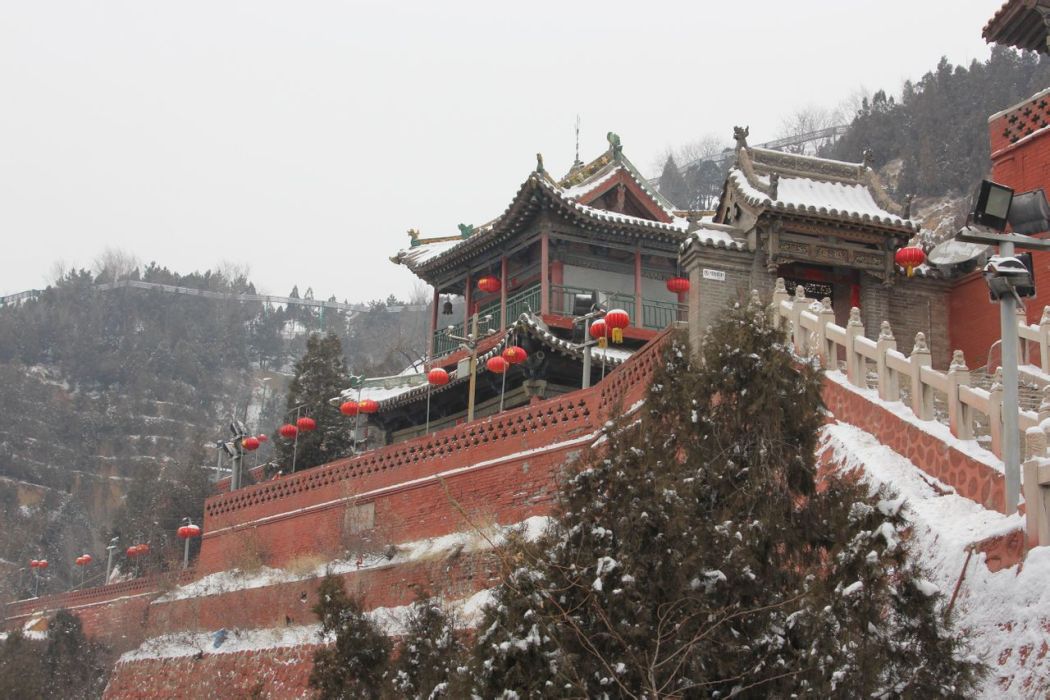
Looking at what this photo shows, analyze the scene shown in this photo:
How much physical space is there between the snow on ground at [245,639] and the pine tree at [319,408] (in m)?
6.46

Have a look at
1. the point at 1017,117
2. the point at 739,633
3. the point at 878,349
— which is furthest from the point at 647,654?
the point at 1017,117

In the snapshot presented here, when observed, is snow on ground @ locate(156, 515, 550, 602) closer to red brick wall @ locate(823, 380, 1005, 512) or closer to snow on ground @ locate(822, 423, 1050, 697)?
red brick wall @ locate(823, 380, 1005, 512)

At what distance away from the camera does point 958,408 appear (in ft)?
34.1

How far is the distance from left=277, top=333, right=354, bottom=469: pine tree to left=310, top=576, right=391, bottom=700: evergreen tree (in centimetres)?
1706

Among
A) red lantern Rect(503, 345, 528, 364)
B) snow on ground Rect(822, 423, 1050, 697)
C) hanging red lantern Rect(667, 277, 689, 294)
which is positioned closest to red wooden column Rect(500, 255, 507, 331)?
hanging red lantern Rect(667, 277, 689, 294)

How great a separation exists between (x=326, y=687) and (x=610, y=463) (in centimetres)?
470

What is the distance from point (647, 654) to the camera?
23.2 ft

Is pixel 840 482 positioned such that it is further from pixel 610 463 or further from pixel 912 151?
pixel 912 151

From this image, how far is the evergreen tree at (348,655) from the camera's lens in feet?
36.7

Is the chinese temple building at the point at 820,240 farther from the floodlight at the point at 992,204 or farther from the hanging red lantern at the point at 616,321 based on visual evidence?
the floodlight at the point at 992,204

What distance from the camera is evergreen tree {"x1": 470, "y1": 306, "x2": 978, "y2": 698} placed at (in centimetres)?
696

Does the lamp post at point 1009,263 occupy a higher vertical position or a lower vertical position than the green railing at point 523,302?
higher

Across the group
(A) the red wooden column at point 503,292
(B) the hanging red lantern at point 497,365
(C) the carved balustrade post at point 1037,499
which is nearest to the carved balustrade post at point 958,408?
(C) the carved balustrade post at point 1037,499

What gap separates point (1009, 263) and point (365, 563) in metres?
12.6
